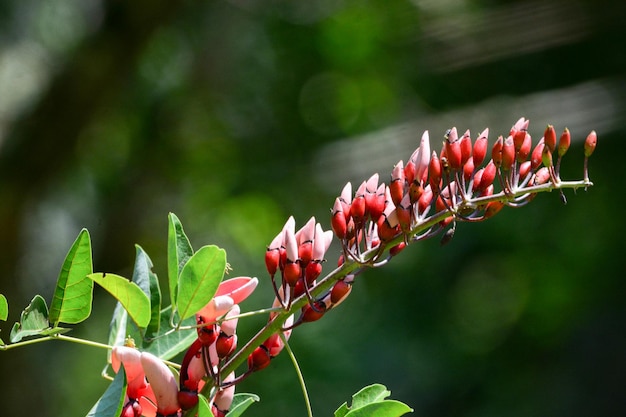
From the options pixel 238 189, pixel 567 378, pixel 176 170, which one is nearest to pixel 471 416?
pixel 567 378

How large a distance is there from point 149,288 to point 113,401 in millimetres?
162

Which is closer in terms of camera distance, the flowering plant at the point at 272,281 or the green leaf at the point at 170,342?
the flowering plant at the point at 272,281

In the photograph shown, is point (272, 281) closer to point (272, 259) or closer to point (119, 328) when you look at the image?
point (272, 259)

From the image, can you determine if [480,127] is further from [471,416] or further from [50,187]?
[50,187]

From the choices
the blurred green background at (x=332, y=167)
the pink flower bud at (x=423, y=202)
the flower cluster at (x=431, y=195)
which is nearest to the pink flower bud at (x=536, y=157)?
the flower cluster at (x=431, y=195)

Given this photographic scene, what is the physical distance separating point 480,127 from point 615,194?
0.58m

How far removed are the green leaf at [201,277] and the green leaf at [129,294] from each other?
3 cm

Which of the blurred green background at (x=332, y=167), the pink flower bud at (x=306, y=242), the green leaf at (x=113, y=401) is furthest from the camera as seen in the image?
the blurred green background at (x=332, y=167)

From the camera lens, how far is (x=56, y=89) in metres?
2.99

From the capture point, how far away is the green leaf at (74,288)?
62 cm

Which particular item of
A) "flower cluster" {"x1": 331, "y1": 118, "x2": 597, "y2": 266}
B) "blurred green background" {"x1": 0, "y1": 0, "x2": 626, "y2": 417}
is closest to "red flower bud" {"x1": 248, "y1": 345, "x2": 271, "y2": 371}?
"flower cluster" {"x1": 331, "y1": 118, "x2": 597, "y2": 266}

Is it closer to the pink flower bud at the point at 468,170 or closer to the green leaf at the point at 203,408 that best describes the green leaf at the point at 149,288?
the green leaf at the point at 203,408

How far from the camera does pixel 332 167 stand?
130 inches

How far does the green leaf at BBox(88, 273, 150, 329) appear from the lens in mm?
621
